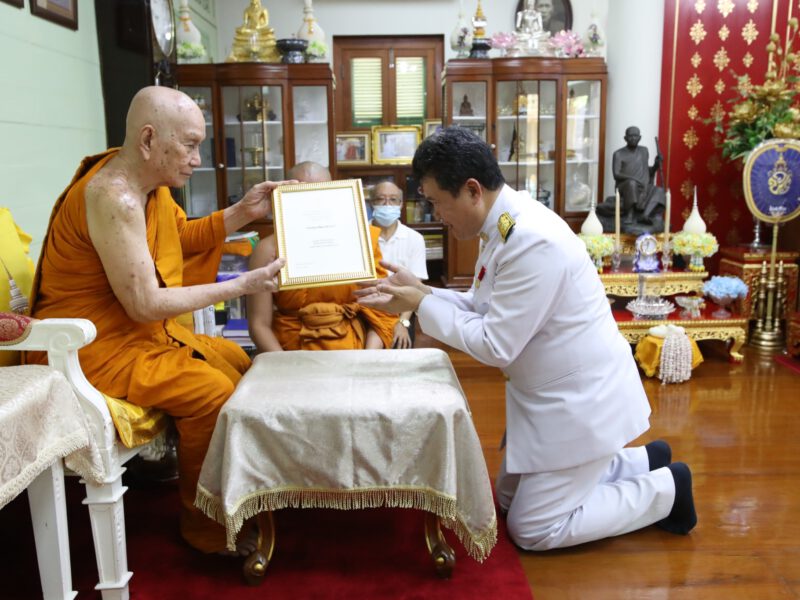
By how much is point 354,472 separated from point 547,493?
645 millimetres

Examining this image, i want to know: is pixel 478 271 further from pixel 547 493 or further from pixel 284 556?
pixel 284 556

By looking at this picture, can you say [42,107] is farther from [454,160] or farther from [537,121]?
[537,121]

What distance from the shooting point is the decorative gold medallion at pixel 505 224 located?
208 centimetres

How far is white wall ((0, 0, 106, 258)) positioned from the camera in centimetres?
296

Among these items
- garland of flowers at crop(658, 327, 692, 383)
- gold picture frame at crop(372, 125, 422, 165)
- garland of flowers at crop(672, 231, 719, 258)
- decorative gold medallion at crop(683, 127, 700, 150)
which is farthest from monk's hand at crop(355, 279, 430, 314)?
gold picture frame at crop(372, 125, 422, 165)

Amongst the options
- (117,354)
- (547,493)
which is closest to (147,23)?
(117,354)

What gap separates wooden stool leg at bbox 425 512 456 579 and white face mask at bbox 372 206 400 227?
233 centimetres

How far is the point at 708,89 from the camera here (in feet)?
18.3

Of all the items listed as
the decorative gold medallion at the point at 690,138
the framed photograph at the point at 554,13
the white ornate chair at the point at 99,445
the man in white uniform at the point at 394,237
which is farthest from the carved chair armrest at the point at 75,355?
the framed photograph at the point at 554,13

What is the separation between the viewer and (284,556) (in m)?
2.24

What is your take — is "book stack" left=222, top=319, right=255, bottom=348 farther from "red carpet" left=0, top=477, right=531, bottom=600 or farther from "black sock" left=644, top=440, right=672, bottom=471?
"black sock" left=644, top=440, right=672, bottom=471

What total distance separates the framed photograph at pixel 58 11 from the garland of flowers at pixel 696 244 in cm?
386

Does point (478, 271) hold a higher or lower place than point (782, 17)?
lower

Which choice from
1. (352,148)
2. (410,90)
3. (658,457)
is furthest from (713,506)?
(410,90)
